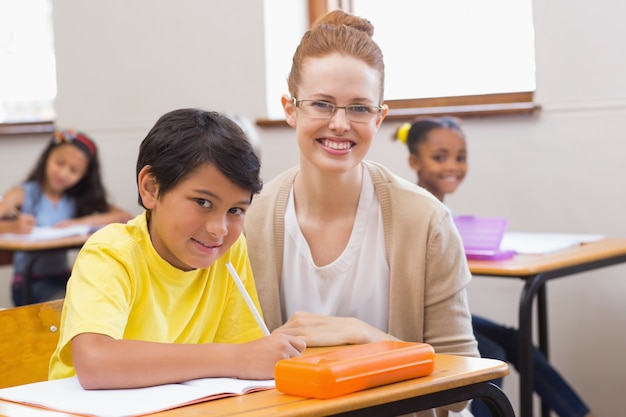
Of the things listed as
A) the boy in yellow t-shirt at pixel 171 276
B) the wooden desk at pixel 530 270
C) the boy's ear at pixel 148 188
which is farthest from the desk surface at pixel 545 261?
the boy's ear at pixel 148 188

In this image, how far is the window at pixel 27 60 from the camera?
493cm

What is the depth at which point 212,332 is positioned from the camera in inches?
62.1

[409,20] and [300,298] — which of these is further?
[409,20]

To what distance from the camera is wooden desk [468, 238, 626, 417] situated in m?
2.34

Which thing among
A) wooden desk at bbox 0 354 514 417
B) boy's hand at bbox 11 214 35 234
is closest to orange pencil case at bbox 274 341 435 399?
wooden desk at bbox 0 354 514 417

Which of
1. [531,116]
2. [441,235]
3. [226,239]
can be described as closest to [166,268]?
[226,239]

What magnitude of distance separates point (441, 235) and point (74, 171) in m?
2.86

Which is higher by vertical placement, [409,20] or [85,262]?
[409,20]

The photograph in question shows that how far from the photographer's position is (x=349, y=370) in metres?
1.12

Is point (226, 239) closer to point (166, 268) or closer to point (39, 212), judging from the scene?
point (166, 268)

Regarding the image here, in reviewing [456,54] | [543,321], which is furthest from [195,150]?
[456,54]

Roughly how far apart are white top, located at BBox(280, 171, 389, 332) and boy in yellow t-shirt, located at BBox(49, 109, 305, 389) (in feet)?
0.99

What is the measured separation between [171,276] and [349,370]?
1.44 feet

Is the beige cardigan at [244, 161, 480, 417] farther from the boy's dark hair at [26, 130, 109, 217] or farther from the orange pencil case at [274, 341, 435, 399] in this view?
the boy's dark hair at [26, 130, 109, 217]
